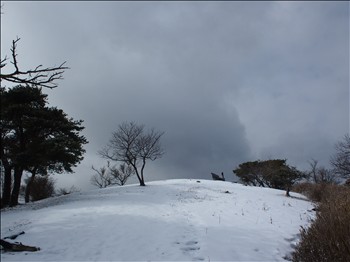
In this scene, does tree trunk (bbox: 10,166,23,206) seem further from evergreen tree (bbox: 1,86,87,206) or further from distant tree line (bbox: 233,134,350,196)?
distant tree line (bbox: 233,134,350,196)

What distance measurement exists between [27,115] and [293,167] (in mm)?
36233

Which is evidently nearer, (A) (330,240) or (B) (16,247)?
(A) (330,240)

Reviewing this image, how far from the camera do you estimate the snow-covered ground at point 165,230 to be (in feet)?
32.6

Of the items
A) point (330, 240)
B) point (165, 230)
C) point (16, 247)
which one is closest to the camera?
point (330, 240)

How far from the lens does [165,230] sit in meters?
12.3

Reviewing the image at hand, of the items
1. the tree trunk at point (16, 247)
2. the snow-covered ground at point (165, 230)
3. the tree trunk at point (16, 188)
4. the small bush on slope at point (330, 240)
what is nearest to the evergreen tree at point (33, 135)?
the tree trunk at point (16, 188)

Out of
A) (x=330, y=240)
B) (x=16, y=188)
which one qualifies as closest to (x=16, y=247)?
(x=330, y=240)

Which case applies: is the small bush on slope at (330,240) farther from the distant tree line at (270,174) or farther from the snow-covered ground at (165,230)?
the distant tree line at (270,174)

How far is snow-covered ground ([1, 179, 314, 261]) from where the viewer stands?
9938mm

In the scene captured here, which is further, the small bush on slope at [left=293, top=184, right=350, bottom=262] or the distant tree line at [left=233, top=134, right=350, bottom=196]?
the distant tree line at [left=233, top=134, right=350, bottom=196]

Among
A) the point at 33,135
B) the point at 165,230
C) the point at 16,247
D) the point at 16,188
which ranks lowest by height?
the point at 16,247

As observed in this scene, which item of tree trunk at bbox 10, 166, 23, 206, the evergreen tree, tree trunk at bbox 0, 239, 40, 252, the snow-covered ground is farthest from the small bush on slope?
tree trunk at bbox 10, 166, 23, 206

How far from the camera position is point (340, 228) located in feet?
19.5

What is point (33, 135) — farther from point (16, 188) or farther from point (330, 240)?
point (330, 240)
